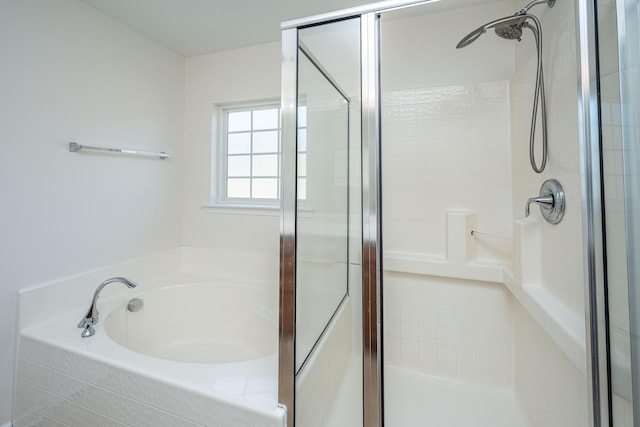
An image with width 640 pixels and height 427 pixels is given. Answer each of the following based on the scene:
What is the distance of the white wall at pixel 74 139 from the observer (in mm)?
1381

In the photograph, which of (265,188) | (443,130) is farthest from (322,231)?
(265,188)

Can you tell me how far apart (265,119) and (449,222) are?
157cm

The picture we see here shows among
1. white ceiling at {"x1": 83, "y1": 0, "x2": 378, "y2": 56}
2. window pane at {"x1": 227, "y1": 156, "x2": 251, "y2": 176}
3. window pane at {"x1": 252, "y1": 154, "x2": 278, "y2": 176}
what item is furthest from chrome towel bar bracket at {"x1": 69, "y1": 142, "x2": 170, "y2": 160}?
white ceiling at {"x1": 83, "y1": 0, "x2": 378, "y2": 56}

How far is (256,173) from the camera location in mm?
2307

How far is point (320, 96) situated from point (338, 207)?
0.49 meters

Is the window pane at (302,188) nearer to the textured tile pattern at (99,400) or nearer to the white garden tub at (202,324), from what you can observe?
the textured tile pattern at (99,400)

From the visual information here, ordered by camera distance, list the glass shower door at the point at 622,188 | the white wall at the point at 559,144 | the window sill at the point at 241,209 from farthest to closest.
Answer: the window sill at the point at 241,209 → the white wall at the point at 559,144 → the glass shower door at the point at 622,188

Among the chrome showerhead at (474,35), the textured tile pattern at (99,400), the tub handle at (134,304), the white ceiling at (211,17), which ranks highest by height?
the white ceiling at (211,17)

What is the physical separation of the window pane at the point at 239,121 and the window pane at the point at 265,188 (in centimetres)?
46

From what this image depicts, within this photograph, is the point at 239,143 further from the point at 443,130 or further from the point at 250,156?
the point at 443,130

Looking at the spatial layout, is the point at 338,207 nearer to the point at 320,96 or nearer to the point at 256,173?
the point at 320,96

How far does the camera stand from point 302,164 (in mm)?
1000

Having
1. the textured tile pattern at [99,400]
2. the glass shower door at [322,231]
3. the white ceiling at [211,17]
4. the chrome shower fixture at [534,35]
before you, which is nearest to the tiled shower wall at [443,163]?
the chrome shower fixture at [534,35]

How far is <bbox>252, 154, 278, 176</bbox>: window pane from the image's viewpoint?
7.35 feet
